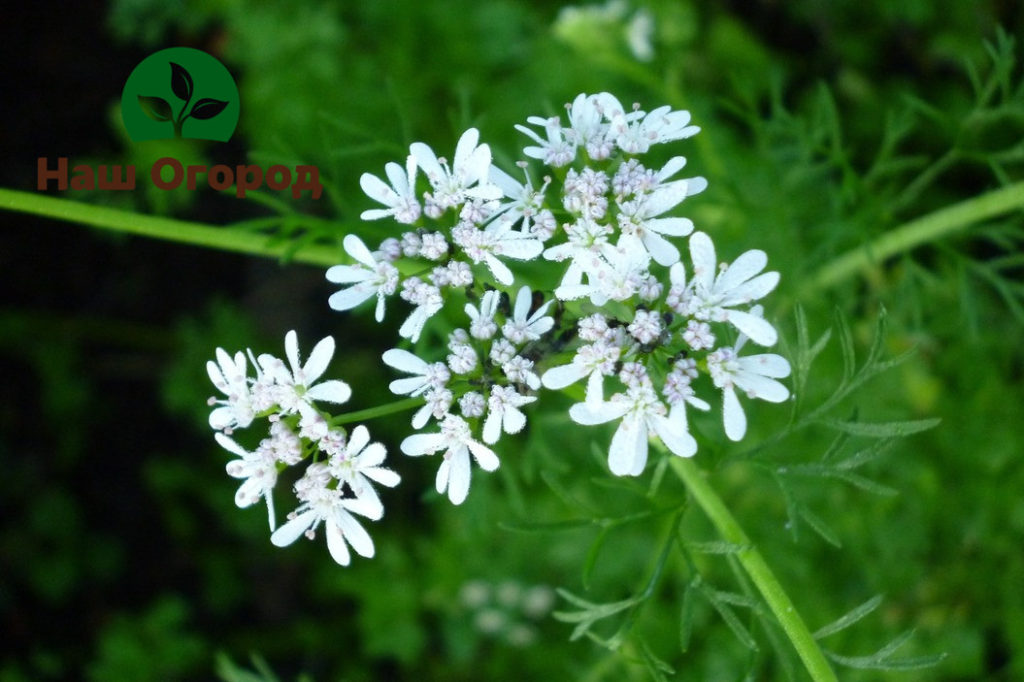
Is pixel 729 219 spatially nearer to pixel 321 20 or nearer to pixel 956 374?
pixel 956 374

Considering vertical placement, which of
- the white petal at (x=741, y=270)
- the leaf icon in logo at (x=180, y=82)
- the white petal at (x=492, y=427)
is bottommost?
the white petal at (x=492, y=427)

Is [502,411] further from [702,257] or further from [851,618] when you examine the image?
[851,618]

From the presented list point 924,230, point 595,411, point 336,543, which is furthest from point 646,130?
point 924,230

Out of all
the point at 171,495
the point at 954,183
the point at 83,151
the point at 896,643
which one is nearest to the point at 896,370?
the point at 954,183

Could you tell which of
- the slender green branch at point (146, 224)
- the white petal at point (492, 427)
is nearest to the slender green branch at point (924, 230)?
the white petal at point (492, 427)

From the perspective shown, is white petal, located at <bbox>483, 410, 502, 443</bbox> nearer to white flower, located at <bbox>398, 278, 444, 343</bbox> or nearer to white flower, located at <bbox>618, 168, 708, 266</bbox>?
white flower, located at <bbox>398, 278, 444, 343</bbox>

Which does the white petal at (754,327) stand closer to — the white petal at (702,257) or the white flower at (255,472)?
the white petal at (702,257)

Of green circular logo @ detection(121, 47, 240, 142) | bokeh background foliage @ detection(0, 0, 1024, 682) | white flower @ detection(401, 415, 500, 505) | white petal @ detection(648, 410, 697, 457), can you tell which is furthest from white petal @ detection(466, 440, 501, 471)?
green circular logo @ detection(121, 47, 240, 142)
